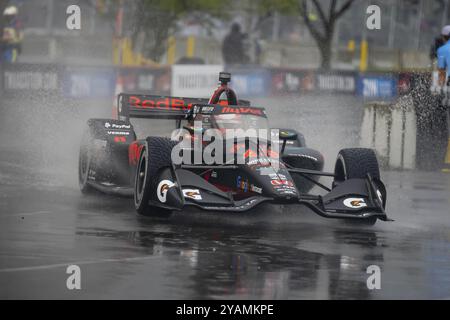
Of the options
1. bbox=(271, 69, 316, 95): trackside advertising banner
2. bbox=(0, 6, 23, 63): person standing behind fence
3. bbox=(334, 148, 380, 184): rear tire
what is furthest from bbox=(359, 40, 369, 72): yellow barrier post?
bbox=(334, 148, 380, 184): rear tire

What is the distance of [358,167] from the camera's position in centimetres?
1289

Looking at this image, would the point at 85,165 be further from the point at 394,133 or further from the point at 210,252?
the point at 394,133

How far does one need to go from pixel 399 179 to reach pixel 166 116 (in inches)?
167

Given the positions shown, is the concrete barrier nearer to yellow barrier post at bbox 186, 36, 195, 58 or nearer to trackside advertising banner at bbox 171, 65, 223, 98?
trackside advertising banner at bbox 171, 65, 223, 98

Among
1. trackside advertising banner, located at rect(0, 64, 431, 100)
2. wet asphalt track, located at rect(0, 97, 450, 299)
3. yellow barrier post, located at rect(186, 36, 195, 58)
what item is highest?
yellow barrier post, located at rect(186, 36, 195, 58)

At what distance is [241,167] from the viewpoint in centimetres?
1251

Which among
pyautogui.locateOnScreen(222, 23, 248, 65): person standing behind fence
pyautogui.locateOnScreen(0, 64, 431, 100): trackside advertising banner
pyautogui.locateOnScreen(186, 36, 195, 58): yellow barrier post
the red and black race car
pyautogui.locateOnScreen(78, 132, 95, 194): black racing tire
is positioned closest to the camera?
the red and black race car

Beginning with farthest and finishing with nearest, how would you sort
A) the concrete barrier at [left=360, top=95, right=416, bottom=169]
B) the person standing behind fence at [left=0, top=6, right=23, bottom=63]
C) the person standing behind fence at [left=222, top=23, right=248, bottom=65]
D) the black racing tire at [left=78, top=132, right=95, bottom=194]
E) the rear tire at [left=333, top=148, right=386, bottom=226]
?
the person standing behind fence at [left=222, top=23, right=248, bottom=65]
the person standing behind fence at [left=0, top=6, right=23, bottom=63]
the concrete barrier at [left=360, top=95, right=416, bottom=169]
the black racing tire at [left=78, top=132, right=95, bottom=194]
the rear tire at [left=333, top=148, right=386, bottom=226]

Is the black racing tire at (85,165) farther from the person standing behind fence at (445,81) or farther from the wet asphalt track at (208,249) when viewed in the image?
the person standing behind fence at (445,81)

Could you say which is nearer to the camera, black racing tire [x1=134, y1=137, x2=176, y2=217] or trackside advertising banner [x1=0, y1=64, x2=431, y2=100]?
black racing tire [x1=134, y1=137, x2=176, y2=217]

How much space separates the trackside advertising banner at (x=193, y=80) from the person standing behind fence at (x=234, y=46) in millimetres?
5993

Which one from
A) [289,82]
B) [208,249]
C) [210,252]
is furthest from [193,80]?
[210,252]

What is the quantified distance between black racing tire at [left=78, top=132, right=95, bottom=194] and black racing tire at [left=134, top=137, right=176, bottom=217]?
2.02 m

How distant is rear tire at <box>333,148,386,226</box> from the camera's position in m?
12.8
